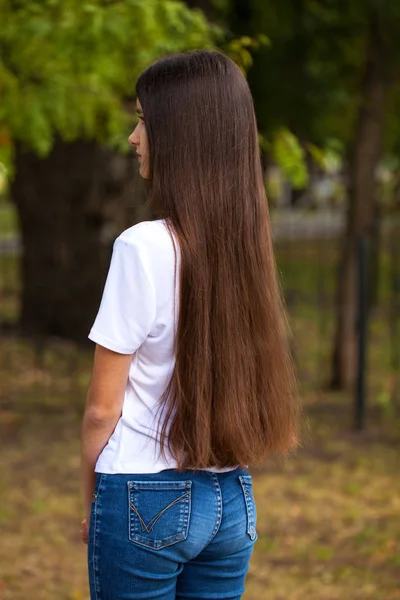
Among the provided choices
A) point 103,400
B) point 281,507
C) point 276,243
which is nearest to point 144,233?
point 103,400

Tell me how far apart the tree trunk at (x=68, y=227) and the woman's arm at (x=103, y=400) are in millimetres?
7230

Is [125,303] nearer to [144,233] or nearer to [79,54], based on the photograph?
[144,233]

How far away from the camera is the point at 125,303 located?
69.2 inches

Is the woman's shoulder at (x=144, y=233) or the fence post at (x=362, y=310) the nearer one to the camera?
the woman's shoulder at (x=144, y=233)

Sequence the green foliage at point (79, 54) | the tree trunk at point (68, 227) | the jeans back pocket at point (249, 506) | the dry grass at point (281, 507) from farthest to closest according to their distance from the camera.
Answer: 1. the tree trunk at point (68, 227)
2. the dry grass at point (281, 507)
3. the green foliage at point (79, 54)
4. the jeans back pocket at point (249, 506)

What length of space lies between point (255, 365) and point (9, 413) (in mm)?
6019

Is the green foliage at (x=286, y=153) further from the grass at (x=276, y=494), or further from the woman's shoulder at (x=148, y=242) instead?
the woman's shoulder at (x=148, y=242)

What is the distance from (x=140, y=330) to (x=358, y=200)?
21.1 feet

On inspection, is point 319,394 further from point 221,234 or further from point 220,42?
point 221,234

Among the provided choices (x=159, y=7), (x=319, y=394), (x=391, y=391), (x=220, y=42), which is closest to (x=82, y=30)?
(x=159, y=7)

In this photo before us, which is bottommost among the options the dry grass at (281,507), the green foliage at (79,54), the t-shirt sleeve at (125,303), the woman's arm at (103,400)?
the dry grass at (281,507)

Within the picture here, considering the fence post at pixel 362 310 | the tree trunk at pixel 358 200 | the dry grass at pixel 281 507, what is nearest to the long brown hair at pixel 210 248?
the dry grass at pixel 281 507

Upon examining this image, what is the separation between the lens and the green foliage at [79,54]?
423 cm

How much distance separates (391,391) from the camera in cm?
850
